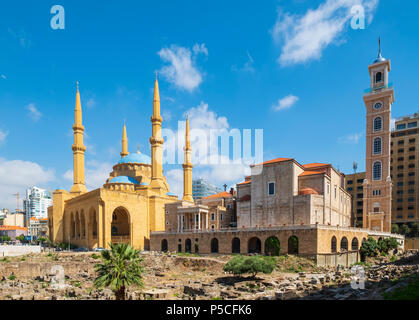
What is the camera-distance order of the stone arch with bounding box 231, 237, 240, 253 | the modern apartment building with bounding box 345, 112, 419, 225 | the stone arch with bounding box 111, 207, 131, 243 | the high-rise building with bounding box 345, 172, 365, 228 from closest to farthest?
the stone arch with bounding box 231, 237, 240, 253 → the stone arch with bounding box 111, 207, 131, 243 → the modern apartment building with bounding box 345, 112, 419, 225 → the high-rise building with bounding box 345, 172, 365, 228

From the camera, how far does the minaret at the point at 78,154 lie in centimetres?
6512

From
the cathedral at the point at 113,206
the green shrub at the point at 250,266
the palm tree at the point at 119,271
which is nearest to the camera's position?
the palm tree at the point at 119,271

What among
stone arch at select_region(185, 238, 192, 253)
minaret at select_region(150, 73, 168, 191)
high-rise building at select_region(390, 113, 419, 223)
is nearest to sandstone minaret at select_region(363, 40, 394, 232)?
high-rise building at select_region(390, 113, 419, 223)

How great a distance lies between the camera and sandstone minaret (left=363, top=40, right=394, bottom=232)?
6250cm

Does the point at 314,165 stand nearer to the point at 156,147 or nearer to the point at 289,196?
the point at 289,196

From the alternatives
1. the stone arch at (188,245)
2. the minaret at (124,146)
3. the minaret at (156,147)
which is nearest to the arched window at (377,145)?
the stone arch at (188,245)

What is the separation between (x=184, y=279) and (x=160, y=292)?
10.4 metres

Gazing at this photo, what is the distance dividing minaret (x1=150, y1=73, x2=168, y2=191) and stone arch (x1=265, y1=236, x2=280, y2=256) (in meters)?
27.1

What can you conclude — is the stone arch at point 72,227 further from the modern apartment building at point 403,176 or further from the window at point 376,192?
the modern apartment building at point 403,176

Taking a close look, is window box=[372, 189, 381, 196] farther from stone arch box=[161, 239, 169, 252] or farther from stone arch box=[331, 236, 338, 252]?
stone arch box=[161, 239, 169, 252]

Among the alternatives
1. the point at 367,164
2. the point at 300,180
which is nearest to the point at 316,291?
the point at 300,180

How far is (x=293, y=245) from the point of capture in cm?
4266

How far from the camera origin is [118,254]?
19500 mm
